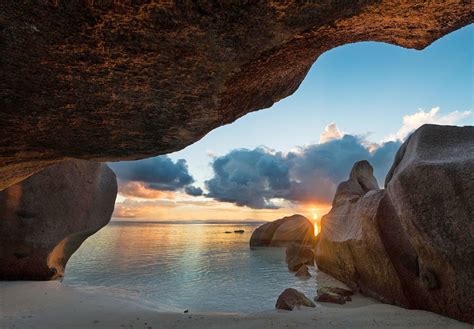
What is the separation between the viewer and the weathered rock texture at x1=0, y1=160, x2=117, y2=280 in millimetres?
13055

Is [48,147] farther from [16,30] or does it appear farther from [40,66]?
[16,30]

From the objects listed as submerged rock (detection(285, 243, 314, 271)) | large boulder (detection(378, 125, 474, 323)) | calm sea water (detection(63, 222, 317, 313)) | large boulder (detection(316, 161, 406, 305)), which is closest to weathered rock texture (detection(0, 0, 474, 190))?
large boulder (detection(378, 125, 474, 323))

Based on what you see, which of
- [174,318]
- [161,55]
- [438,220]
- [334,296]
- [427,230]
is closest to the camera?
[161,55]

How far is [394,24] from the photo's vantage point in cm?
404

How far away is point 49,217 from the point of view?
1366 centimetres

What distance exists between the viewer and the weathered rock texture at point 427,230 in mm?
6941

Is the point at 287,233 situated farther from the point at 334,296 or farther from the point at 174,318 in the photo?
the point at 174,318

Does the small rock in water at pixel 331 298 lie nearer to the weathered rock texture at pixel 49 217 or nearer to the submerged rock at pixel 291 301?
the submerged rock at pixel 291 301

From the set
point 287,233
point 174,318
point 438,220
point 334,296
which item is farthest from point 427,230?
point 287,233

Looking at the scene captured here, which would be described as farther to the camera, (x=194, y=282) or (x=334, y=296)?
(x=194, y=282)

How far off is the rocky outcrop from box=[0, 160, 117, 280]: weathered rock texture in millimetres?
25386

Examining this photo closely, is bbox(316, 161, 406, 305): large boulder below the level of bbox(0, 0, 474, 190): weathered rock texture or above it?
below

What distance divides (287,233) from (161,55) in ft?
116

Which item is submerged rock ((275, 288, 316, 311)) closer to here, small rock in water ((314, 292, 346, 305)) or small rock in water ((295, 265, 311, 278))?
small rock in water ((314, 292, 346, 305))
